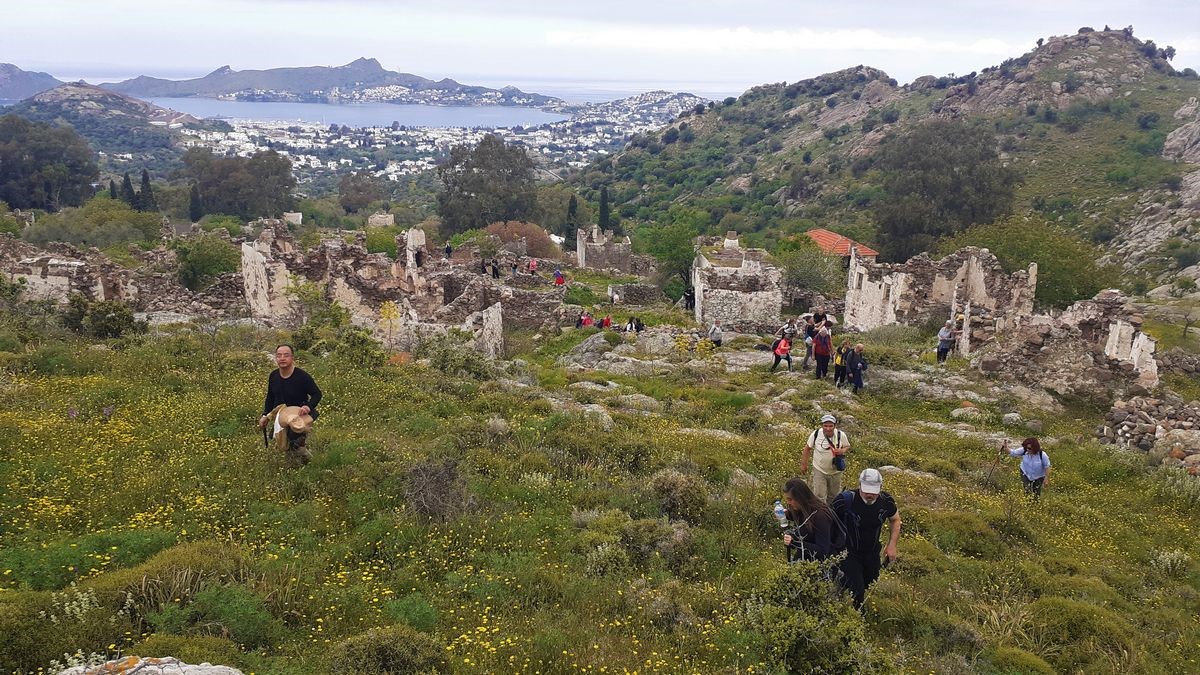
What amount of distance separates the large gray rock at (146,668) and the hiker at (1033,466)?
11.3 m

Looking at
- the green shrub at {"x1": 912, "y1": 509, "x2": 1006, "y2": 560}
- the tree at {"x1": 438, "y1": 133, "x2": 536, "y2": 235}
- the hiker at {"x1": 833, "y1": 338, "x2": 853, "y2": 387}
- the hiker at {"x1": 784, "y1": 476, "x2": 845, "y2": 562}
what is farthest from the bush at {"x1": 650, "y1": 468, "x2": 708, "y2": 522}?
the tree at {"x1": 438, "y1": 133, "x2": 536, "y2": 235}

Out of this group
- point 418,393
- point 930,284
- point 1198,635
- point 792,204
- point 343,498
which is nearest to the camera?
point 1198,635

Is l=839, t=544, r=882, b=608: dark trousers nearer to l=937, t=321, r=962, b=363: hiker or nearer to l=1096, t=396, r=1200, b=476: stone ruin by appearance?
l=1096, t=396, r=1200, b=476: stone ruin

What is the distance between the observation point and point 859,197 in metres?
76.7

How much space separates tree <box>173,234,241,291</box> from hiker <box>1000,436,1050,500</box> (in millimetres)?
29999

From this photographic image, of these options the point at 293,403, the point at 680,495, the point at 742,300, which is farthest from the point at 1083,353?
the point at 293,403

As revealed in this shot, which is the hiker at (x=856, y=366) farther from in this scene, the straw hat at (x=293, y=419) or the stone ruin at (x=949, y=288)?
the straw hat at (x=293, y=419)

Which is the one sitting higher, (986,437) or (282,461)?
(282,461)

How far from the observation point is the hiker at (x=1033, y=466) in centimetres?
1152

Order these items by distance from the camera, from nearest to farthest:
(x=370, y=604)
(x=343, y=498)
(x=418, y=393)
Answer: (x=370, y=604) → (x=343, y=498) → (x=418, y=393)

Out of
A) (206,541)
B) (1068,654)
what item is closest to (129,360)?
(206,541)

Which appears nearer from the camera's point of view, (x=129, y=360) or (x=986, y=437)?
(x=129, y=360)

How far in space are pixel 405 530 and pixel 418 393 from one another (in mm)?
5648

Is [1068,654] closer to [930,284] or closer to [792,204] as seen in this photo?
[930,284]
